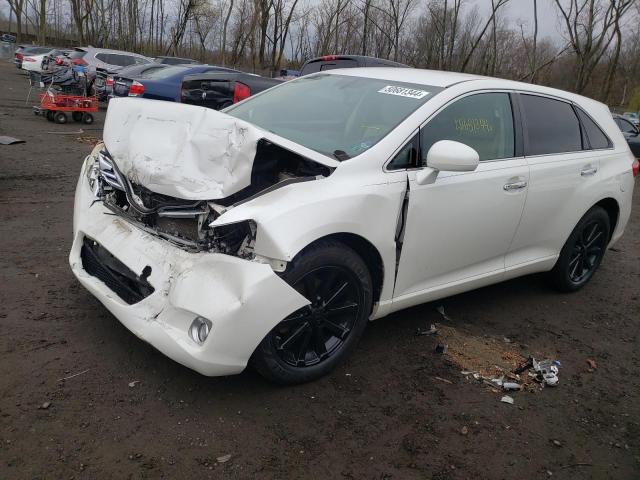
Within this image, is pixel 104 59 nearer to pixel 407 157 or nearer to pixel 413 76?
pixel 413 76

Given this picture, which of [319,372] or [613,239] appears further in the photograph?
[613,239]

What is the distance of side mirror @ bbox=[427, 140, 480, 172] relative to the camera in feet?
10.1

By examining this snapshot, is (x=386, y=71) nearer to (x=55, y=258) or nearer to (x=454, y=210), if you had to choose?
(x=454, y=210)

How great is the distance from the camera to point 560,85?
138 feet

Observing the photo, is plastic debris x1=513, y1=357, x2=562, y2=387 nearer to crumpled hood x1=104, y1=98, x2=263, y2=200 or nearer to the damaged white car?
the damaged white car

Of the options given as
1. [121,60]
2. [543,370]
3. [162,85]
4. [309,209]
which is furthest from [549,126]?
[121,60]

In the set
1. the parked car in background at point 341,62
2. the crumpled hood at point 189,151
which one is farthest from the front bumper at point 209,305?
the parked car in background at point 341,62

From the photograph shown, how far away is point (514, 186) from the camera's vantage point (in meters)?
3.81

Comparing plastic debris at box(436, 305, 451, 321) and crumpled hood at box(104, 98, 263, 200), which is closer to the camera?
crumpled hood at box(104, 98, 263, 200)

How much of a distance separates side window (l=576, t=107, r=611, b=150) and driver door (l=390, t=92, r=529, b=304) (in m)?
1.09

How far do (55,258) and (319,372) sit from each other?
8.25 ft

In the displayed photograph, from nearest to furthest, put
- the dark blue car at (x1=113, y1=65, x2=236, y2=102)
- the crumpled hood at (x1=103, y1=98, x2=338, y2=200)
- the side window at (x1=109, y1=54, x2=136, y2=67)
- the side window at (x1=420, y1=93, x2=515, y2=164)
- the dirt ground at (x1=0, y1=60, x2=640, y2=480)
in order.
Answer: the dirt ground at (x1=0, y1=60, x2=640, y2=480)
the crumpled hood at (x1=103, y1=98, x2=338, y2=200)
the side window at (x1=420, y1=93, x2=515, y2=164)
the dark blue car at (x1=113, y1=65, x2=236, y2=102)
the side window at (x1=109, y1=54, x2=136, y2=67)

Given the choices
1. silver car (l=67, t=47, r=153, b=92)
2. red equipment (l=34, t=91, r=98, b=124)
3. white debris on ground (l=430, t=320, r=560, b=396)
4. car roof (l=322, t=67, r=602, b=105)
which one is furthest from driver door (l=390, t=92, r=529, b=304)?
silver car (l=67, t=47, r=153, b=92)

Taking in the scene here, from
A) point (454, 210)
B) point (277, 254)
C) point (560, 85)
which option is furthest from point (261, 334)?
point (560, 85)
